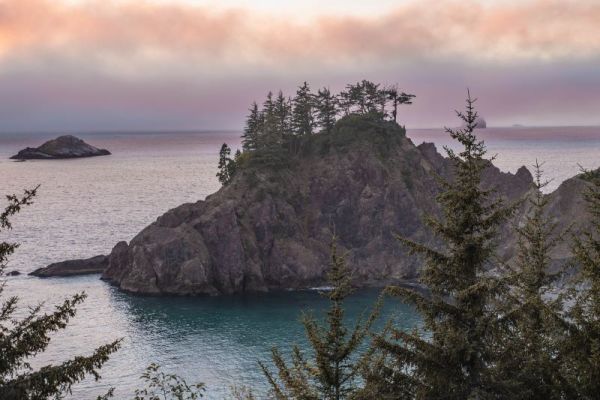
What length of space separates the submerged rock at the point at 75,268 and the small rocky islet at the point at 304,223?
1.33ft

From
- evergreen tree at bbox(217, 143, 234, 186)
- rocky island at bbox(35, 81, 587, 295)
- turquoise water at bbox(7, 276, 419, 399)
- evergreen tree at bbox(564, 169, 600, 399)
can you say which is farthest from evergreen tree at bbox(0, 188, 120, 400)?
evergreen tree at bbox(217, 143, 234, 186)

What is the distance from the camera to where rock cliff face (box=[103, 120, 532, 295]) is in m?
92.4

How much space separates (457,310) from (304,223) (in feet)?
289

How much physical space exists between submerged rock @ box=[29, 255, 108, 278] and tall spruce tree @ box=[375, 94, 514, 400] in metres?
96.4

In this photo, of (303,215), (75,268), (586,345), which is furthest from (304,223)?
(586,345)

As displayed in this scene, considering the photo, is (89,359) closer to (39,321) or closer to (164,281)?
(39,321)

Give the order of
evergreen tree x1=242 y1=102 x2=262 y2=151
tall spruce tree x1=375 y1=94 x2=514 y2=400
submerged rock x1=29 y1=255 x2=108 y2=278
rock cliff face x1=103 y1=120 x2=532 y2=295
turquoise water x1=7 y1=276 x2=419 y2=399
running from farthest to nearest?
evergreen tree x1=242 y1=102 x2=262 y2=151 → submerged rock x1=29 y1=255 x2=108 y2=278 → rock cliff face x1=103 y1=120 x2=532 y2=295 → turquoise water x1=7 y1=276 x2=419 y2=399 → tall spruce tree x1=375 y1=94 x2=514 y2=400

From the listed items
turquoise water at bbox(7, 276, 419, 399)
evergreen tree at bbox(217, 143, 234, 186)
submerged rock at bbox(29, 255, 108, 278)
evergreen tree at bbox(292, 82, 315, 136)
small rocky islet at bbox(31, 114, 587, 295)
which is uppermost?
evergreen tree at bbox(292, 82, 315, 136)

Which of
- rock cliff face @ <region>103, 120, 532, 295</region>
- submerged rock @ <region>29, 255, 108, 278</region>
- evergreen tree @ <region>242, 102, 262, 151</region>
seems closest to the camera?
rock cliff face @ <region>103, 120, 532, 295</region>

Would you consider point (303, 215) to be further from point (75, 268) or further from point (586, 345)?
point (586, 345)

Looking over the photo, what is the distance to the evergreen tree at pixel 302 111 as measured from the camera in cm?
12056

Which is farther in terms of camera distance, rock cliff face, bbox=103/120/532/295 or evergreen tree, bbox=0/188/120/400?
rock cliff face, bbox=103/120/532/295

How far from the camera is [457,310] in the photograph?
17078 millimetres

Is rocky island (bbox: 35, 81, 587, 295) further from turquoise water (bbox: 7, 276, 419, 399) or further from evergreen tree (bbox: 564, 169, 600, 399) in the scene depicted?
evergreen tree (bbox: 564, 169, 600, 399)
